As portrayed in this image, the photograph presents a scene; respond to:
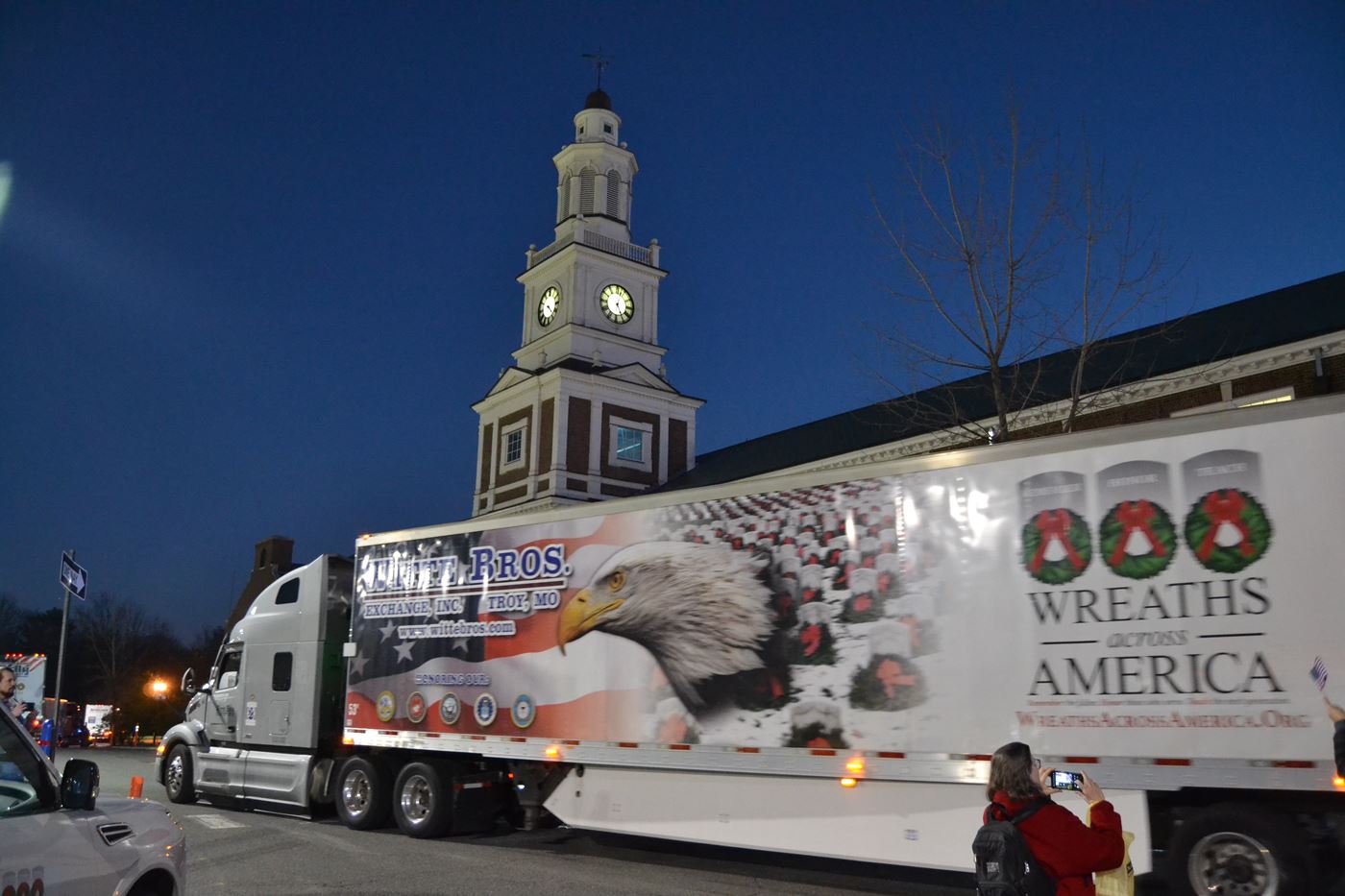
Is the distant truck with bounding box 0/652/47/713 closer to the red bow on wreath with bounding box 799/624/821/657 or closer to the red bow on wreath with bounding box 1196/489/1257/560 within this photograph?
the red bow on wreath with bounding box 799/624/821/657

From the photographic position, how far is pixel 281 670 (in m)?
15.4

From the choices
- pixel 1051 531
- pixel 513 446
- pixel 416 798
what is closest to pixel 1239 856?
pixel 1051 531

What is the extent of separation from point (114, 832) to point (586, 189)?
50781 mm

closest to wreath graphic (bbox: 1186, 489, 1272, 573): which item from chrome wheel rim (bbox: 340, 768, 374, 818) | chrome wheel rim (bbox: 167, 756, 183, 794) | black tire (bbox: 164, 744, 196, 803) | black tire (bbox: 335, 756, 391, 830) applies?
black tire (bbox: 335, 756, 391, 830)

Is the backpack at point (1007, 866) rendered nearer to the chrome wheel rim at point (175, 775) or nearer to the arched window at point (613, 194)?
the chrome wheel rim at point (175, 775)

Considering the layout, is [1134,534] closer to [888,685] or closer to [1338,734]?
[1338,734]

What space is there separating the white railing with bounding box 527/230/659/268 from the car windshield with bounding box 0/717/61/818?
47.5 m

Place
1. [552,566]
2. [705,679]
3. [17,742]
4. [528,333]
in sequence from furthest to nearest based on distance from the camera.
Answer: [528,333] → [552,566] → [705,679] → [17,742]

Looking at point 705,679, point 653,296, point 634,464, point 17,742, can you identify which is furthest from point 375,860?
point 653,296

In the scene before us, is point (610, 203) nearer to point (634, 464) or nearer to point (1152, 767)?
point (634, 464)

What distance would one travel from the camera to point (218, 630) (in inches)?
3583

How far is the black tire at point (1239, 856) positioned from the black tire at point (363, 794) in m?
9.42

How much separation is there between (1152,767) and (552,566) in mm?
6630

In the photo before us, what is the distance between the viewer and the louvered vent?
4707 millimetres
